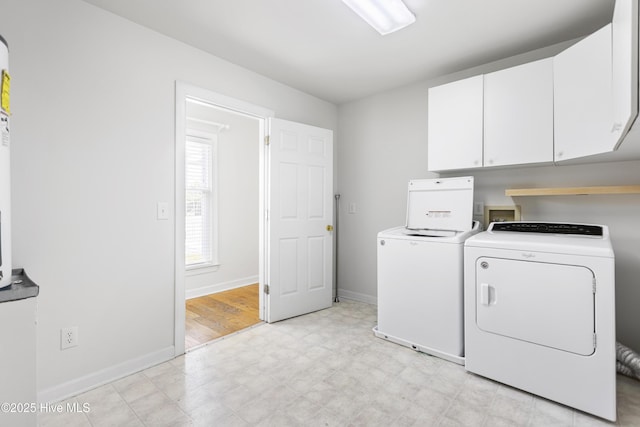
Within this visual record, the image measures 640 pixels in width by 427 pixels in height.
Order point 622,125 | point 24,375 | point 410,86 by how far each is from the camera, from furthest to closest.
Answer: point 410,86
point 622,125
point 24,375

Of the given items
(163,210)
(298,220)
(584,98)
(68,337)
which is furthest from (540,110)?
(68,337)

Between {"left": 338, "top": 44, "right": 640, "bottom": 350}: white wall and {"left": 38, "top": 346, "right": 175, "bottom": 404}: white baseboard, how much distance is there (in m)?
2.23

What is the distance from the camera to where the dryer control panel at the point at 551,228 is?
2.00m

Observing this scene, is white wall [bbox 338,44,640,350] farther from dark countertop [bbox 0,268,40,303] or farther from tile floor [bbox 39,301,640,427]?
dark countertop [bbox 0,268,40,303]

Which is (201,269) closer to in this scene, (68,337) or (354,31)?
(68,337)

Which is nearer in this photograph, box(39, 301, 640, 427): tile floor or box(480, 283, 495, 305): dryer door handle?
box(39, 301, 640, 427): tile floor

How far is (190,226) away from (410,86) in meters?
3.19

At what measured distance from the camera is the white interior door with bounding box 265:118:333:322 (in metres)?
3.02

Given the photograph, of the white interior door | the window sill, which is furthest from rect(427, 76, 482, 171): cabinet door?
the window sill

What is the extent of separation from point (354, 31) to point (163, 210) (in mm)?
1981

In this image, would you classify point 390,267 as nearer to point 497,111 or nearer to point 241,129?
point 497,111

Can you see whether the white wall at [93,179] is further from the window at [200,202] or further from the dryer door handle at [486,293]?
the dryer door handle at [486,293]

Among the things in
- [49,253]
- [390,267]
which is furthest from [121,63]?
[390,267]

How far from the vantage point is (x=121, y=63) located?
6.85 ft
